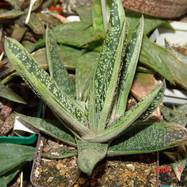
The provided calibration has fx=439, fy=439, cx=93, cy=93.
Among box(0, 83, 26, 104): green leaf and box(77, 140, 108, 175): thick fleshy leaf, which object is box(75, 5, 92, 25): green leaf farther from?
box(77, 140, 108, 175): thick fleshy leaf

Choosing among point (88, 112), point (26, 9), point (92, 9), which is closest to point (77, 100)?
point (88, 112)

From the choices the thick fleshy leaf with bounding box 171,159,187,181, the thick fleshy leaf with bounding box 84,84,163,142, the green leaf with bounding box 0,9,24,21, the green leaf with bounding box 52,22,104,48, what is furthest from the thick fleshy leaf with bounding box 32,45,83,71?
the thick fleshy leaf with bounding box 171,159,187,181

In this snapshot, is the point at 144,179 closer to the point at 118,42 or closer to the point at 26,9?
the point at 118,42

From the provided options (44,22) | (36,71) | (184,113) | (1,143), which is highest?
(36,71)

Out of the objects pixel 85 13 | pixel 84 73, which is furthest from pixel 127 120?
pixel 85 13

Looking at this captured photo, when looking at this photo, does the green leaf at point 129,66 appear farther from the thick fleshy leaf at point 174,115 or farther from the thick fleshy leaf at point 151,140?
the thick fleshy leaf at point 174,115

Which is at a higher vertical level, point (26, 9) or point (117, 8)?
point (117, 8)

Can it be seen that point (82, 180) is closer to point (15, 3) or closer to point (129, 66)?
point (129, 66)
